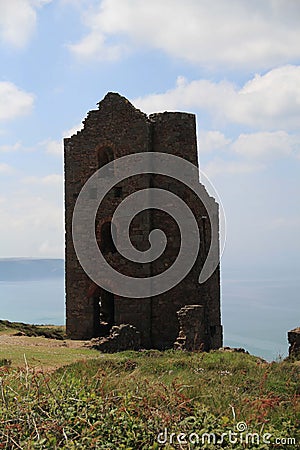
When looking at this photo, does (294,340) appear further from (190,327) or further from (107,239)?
(107,239)

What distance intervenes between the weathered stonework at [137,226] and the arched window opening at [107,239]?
4cm

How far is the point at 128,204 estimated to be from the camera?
67.7 ft

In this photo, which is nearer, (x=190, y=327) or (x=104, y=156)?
(x=190, y=327)

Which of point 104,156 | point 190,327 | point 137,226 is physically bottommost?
point 190,327

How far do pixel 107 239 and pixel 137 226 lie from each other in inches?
80.1

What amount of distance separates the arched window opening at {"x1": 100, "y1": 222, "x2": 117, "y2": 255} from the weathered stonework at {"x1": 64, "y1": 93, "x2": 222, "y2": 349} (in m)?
0.04

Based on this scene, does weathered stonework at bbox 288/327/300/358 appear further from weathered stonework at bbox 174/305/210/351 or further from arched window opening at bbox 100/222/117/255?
arched window opening at bbox 100/222/117/255

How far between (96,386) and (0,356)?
698cm

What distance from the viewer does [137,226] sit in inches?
805

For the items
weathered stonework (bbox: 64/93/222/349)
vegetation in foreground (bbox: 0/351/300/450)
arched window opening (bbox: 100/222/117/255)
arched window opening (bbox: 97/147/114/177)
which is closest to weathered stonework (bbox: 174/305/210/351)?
weathered stonework (bbox: 64/93/222/349)

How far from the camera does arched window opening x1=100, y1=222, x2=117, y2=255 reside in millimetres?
21373

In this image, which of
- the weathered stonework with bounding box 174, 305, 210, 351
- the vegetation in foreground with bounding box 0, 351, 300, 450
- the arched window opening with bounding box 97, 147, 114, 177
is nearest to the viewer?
the vegetation in foreground with bounding box 0, 351, 300, 450

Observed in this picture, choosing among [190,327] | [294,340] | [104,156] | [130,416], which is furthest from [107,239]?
[130,416]

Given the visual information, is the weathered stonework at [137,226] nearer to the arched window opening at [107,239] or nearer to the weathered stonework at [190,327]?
the arched window opening at [107,239]
